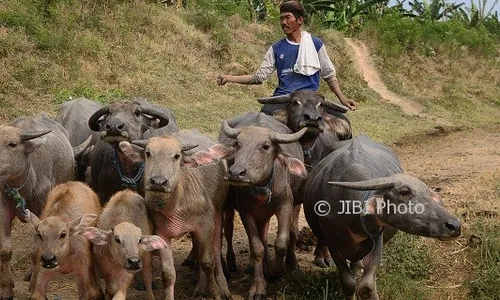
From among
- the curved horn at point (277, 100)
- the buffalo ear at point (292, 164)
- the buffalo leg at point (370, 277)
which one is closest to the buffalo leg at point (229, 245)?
the curved horn at point (277, 100)

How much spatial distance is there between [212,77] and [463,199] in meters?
10.1

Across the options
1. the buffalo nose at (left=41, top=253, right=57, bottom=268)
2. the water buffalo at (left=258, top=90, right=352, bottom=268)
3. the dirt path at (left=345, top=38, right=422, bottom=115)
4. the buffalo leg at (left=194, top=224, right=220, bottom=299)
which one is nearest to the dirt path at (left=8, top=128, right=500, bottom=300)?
the buffalo leg at (left=194, top=224, right=220, bottom=299)

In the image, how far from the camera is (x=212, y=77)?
18.2 meters

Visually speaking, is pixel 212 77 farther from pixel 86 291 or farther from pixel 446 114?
pixel 86 291

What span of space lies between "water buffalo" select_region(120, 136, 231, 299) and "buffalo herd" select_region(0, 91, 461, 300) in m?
0.01

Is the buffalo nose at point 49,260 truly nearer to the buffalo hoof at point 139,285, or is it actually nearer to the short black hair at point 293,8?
the buffalo hoof at point 139,285

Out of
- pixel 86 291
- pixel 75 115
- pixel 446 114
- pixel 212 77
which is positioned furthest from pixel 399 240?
pixel 446 114

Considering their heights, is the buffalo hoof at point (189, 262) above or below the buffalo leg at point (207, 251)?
below

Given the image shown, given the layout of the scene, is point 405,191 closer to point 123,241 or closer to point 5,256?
point 123,241

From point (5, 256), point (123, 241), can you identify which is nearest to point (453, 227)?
point (123, 241)

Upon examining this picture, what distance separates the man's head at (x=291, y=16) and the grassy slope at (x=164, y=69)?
229 inches

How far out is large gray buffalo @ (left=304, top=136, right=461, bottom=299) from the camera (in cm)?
523

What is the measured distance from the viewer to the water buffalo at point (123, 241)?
17.4ft

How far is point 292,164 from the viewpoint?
249 inches
